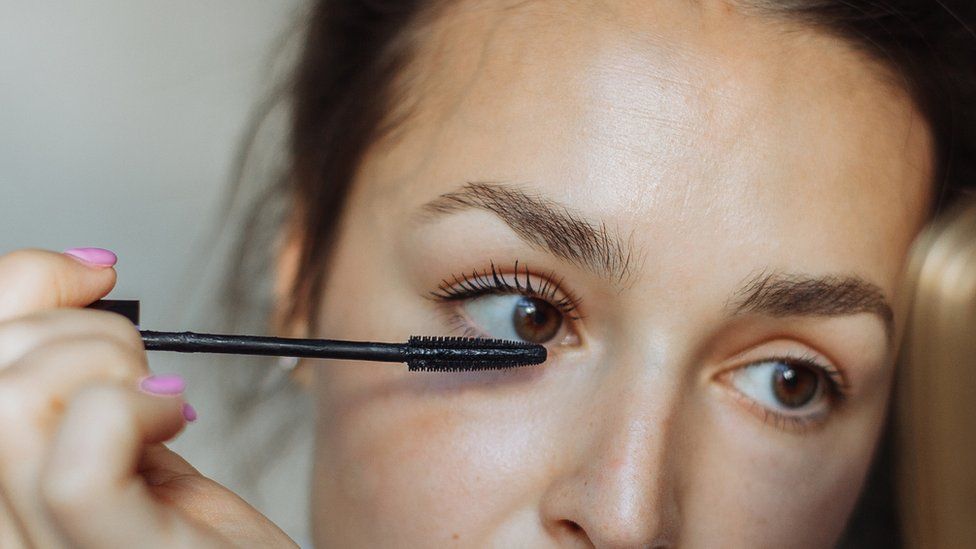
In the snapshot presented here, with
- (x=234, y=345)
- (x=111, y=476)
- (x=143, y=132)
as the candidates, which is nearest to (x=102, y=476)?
(x=111, y=476)

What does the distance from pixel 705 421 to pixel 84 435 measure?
15.5 inches

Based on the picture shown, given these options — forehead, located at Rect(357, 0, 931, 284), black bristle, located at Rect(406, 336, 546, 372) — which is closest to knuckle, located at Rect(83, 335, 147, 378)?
black bristle, located at Rect(406, 336, 546, 372)

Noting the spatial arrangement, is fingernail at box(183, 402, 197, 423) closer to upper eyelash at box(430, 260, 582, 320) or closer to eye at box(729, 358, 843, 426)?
upper eyelash at box(430, 260, 582, 320)

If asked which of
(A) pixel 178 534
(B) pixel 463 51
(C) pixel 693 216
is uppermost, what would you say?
(B) pixel 463 51

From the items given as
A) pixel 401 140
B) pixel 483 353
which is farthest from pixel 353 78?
pixel 483 353

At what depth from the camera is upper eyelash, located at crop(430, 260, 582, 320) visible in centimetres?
63

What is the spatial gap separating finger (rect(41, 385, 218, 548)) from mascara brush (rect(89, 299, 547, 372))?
0.10 m

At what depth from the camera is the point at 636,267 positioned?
0.59 meters

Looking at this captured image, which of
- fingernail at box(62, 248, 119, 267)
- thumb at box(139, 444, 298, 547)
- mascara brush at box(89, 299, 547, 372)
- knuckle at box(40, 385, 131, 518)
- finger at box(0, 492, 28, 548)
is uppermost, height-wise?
fingernail at box(62, 248, 119, 267)

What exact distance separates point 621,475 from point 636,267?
0.12 metres

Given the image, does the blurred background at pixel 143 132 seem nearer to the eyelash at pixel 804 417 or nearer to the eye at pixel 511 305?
the eye at pixel 511 305

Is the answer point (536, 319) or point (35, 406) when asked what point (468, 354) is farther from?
point (35, 406)

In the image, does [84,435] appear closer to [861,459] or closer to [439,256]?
[439,256]

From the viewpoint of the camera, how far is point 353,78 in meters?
0.83
